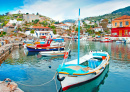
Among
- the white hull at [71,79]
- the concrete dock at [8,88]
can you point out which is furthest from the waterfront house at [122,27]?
the concrete dock at [8,88]

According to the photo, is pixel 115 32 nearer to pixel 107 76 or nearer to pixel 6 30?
pixel 107 76

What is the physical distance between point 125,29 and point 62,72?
6174 cm

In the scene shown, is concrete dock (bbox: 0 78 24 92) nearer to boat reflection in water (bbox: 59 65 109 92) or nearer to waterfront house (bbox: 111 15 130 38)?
boat reflection in water (bbox: 59 65 109 92)

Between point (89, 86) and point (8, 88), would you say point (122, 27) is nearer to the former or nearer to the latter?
point (89, 86)

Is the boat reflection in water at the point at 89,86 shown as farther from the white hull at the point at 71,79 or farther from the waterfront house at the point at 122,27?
the waterfront house at the point at 122,27

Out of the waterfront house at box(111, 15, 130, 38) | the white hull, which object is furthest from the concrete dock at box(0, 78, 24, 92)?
the waterfront house at box(111, 15, 130, 38)

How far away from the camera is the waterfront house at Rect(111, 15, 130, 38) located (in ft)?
204

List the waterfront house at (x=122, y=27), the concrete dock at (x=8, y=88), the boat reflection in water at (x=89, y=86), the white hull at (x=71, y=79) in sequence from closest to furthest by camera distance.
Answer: the concrete dock at (x=8, y=88) < the white hull at (x=71, y=79) < the boat reflection in water at (x=89, y=86) < the waterfront house at (x=122, y=27)

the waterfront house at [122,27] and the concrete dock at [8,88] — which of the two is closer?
the concrete dock at [8,88]

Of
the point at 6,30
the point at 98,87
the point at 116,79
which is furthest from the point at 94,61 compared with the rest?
the point at 6,30

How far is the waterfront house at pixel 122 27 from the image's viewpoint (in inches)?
2453

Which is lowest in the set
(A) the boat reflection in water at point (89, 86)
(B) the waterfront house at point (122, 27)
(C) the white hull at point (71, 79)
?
(A) the boat reflection in water at point (89, 86)

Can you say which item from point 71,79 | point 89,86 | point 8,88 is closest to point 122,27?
point 89,86

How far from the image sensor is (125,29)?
63219mm
